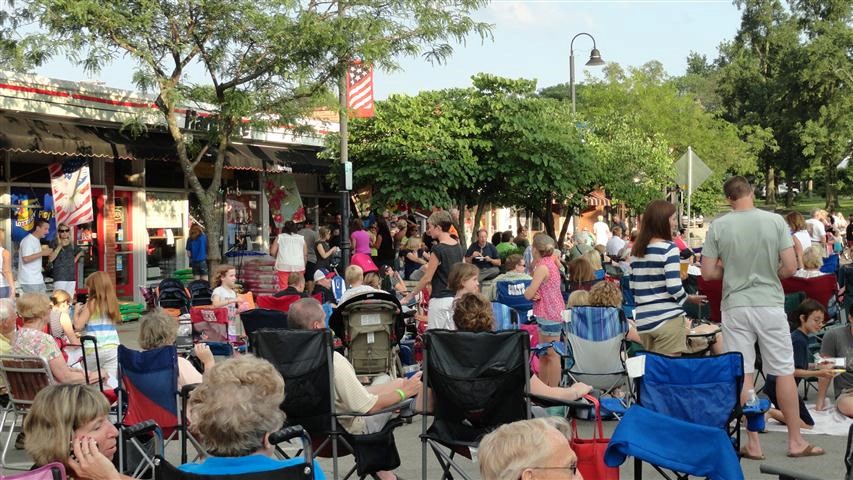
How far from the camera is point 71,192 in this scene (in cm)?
1675

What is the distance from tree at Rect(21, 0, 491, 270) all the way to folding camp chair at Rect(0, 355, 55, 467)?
8.20 meters

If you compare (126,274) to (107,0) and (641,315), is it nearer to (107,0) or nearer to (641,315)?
(107,0)

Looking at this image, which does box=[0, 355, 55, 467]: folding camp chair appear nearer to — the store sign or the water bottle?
the water bottle

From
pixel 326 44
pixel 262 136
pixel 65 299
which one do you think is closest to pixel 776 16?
pixel 262 136

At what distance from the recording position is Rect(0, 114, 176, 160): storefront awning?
15.0 m

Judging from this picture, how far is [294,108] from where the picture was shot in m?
17.0

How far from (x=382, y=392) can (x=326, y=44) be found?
1021 centimetres

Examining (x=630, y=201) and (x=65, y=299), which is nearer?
(x=65, y=299)

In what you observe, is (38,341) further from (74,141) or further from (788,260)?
(74,141)

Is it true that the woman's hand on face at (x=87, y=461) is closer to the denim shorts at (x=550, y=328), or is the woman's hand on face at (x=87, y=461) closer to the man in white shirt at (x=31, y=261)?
the denim shorts at (x=550, y=328)

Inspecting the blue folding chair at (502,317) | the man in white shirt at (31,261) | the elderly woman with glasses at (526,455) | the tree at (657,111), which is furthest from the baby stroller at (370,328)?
the tree at (657,111)

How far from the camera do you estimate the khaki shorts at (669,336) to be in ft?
24.4

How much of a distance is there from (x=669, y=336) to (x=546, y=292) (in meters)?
2.68

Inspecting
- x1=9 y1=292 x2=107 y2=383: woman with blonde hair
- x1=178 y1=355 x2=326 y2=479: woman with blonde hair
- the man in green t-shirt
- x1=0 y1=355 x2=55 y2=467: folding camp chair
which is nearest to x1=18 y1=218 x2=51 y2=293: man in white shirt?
Answer: x1=9 y1=292 x2=107 y2=383: woman with blonde hair
